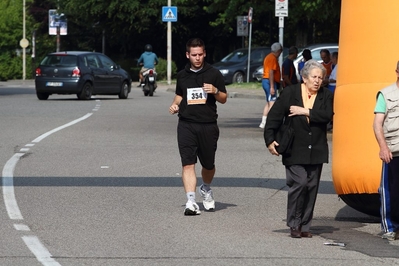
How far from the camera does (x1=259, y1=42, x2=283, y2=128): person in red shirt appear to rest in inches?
892

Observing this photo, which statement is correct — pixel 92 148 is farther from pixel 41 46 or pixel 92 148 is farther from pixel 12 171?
pixel 41 46

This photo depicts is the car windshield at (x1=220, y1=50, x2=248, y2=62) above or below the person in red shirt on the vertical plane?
below

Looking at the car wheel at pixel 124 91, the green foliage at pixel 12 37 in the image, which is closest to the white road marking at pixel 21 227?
the car wheel at pixel 124 91

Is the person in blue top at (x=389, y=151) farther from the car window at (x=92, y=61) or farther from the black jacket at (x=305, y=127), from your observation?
the car window at (x=92, y=61)

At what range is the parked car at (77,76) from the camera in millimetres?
34969

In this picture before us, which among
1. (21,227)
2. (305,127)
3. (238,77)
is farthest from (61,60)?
(305,127)

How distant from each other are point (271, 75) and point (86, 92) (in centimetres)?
1379

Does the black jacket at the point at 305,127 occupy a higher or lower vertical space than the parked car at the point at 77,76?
higher

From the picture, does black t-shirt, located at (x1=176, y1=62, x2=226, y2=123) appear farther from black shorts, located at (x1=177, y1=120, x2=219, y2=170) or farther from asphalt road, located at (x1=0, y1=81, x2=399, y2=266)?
asphalt road, located at (x1=0, y1=81, x2=399, y2=266)

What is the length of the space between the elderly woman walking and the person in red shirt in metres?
12.7

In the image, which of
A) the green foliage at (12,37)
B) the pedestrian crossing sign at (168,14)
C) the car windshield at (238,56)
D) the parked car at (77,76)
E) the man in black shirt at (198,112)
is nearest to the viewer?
the man in black shirt at (198,112)

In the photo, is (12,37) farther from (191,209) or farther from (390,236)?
(390,236)

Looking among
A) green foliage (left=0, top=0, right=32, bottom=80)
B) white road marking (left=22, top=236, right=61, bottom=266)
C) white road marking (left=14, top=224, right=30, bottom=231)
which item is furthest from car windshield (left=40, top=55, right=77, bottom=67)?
green foliage (left=0, top=0, right=32, bottom=80)

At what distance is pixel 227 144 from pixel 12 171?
18.1 ft
